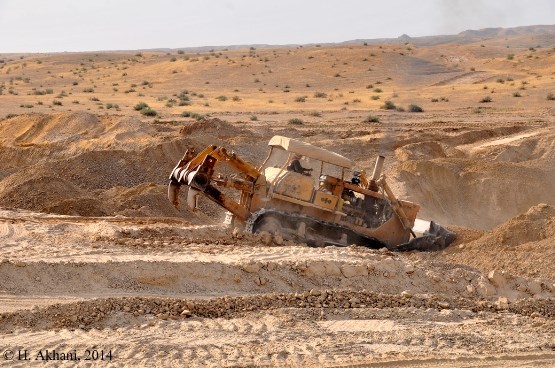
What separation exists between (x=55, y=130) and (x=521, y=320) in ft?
67.1

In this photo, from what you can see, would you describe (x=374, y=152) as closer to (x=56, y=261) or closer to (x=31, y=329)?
(x=56, y=261)

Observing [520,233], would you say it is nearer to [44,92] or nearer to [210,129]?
[210,129]

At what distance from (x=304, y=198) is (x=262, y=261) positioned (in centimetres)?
277

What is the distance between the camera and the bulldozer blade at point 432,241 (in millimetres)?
16172

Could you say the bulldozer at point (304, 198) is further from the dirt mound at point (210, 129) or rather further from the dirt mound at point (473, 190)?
the dirt mound at point (210, 129)

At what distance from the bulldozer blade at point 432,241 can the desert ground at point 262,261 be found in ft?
0.63

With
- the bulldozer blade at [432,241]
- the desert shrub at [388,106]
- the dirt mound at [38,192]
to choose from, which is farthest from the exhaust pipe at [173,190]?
the desert shrub at [388,106]

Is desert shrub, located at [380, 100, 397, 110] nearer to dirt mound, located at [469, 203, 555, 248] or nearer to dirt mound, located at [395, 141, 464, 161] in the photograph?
dirt mound, located at [395, 141, 464, 161]

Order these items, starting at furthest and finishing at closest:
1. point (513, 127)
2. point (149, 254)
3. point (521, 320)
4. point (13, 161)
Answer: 1. point (513, 127)
2. point (13, 161)
3. point (149, 254)
4. point (521, 320)

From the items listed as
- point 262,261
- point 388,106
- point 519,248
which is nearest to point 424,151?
point 519,248

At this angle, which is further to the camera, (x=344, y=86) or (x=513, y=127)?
(x=344, y=86)

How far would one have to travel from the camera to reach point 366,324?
1039 cm

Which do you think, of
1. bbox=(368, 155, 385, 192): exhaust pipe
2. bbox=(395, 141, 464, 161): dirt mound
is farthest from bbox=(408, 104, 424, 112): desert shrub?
bbox=(368, 155, 385, 192): exhaust pipe

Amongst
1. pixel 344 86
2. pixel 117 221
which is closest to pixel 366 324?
pixel 117 221
